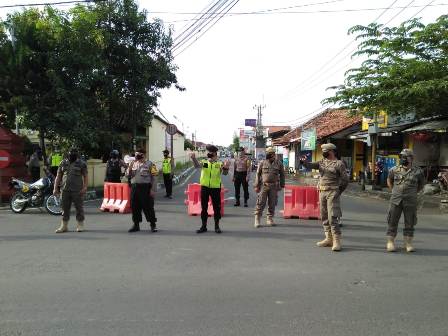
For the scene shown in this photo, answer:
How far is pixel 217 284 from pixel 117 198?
726 centimetres

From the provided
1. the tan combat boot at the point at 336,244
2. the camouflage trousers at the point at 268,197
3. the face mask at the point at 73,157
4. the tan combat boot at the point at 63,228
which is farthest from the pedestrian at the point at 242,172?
the tan combat boot at the point at 336,244

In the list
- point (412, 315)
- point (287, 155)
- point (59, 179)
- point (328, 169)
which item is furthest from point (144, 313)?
point (287, 155)

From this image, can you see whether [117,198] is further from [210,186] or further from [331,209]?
[331,209]

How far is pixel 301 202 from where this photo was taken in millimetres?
11336

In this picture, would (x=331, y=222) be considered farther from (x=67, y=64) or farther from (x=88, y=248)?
(x=67, y=64)

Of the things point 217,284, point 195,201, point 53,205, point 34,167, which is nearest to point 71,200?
point 53,205

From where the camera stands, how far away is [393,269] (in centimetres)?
639

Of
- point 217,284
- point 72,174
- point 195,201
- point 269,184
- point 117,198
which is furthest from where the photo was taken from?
point 117,198

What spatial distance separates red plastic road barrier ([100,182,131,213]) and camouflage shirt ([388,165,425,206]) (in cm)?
686

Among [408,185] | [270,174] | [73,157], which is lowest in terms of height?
[408,185]

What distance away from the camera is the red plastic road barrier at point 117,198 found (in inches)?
473

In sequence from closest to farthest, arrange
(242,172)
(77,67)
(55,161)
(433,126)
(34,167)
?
1. (242,172)
2. (77,67)
3. (433,126)
4. (55,161)
5. (34,167)

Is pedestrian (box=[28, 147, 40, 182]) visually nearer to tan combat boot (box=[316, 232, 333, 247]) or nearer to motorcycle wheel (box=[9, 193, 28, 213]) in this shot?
motorcycle wheel (box=[9, 193, 28, 213])

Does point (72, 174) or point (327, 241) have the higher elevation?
point (72, 174)
